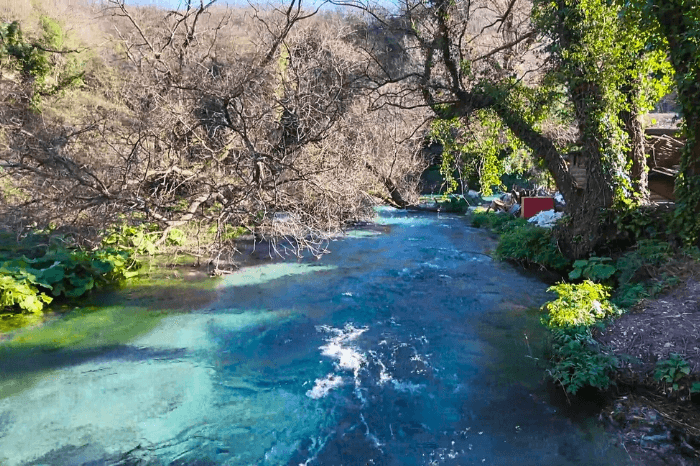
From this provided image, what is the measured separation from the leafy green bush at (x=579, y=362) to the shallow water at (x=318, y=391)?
0.29 metres

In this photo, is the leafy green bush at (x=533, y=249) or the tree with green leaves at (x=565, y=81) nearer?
the tree with green leaves at (x=565, y=81)

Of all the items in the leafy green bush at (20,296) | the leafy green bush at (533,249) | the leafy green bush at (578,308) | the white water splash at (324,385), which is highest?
the leafy green bush at (20,296)

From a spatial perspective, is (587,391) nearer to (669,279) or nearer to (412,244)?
(669,279)

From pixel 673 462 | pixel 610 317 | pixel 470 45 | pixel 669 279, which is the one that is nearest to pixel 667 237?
pixel 669 279

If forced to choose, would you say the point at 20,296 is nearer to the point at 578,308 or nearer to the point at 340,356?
the point at 340,356

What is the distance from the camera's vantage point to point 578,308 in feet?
20.6

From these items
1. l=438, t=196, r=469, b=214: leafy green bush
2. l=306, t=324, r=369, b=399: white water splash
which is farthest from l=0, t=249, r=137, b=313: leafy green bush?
l=438, t=196, r=469, b=214: leafy green bush

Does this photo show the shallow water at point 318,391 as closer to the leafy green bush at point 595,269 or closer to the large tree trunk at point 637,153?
the leafy green bush at point 595,269

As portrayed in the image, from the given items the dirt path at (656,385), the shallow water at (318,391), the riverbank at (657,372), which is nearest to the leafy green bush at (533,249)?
Result: the shallow water at (318,391)

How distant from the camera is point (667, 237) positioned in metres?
8.28

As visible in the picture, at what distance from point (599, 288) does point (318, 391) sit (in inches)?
168

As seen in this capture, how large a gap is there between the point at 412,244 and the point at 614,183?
589 cm

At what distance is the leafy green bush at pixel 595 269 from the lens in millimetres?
8312

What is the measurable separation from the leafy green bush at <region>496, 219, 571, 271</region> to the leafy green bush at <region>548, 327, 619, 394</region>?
4.96 metres
